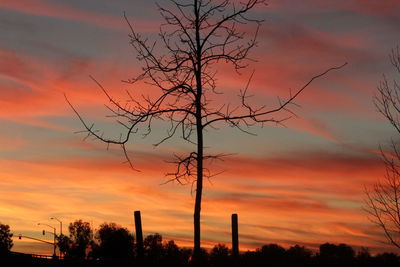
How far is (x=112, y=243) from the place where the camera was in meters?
137

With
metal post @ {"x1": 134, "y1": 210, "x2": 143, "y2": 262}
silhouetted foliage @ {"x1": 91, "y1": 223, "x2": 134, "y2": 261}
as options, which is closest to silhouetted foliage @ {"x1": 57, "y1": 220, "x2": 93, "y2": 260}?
silhouetted foliage @ {"x1": 91, "y1": 223, "x2": 134, "y2": 261}

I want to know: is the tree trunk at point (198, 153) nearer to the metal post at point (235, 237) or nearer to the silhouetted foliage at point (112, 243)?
the metal post at point (235, 237)

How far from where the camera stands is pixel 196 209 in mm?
13109

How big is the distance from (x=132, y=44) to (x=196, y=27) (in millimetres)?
1347

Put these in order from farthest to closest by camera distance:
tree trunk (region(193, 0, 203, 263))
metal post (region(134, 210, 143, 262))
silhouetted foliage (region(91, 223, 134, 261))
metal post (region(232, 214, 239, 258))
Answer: silhouetted foliage (region(91, 223, 134, 261))
metal post (region(134, 210, 143, 262))
metal post (region(232, 214, 239, 258))
tree trunk (region(193, 0, 203, 263))

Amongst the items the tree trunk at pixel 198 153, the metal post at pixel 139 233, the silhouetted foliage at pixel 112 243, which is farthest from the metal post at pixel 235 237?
the silhouetted foliage at pixel 112 243

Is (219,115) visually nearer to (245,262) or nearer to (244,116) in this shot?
(244,116)

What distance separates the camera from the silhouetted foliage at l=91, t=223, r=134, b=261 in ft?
422

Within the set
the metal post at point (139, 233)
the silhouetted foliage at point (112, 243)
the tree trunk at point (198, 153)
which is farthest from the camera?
the silhouetted foliage at point (112, 243)

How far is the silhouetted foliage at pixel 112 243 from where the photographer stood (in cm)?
12875

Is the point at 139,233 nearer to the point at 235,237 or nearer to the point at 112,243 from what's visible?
the point at 235,237

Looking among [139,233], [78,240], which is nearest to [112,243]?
[78,240]

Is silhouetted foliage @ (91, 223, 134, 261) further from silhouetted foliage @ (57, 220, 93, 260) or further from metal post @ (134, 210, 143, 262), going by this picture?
metal post @ (134, 210, 143, 262)

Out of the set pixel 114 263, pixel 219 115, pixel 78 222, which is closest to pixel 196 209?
pixel 219 115
